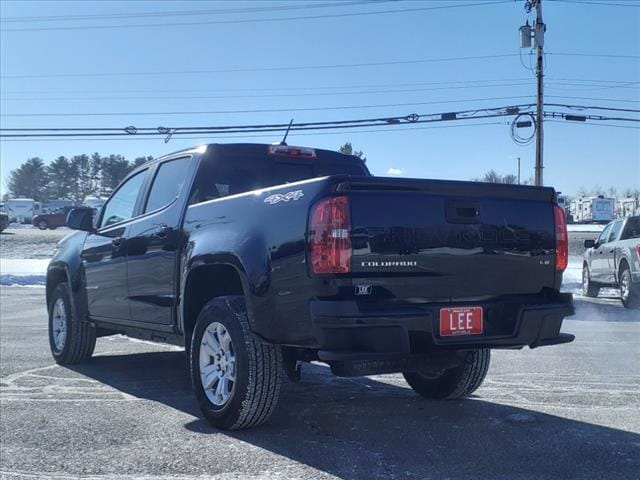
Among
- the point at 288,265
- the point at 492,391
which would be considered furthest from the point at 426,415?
the point at 288,265

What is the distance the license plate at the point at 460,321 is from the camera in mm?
4125

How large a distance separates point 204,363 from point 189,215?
3.68 ft

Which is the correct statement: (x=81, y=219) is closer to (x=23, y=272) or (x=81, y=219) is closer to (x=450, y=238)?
(x=450, y=238)

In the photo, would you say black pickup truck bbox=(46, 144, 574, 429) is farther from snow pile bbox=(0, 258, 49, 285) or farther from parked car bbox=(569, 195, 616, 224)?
parked car bbox=(569, 195, 616, 224)

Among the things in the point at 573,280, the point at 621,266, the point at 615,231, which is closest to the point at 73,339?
the point at 621,266

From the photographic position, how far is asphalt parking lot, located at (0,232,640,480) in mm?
3975

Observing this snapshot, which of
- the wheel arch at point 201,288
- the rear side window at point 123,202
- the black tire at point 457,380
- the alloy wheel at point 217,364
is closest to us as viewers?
the alloy wheel at point 217,364

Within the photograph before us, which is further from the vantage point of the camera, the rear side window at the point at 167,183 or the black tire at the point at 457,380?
the rear side window at the point at 167,183

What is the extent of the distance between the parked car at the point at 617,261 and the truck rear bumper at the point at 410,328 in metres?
9.37

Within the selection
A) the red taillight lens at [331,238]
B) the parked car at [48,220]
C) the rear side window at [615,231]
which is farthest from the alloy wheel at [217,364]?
the parked car at [48,220]

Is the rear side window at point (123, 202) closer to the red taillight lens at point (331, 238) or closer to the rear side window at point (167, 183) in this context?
the rear side window at point (167, 183)

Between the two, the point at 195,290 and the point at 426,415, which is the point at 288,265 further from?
the point at 426,415

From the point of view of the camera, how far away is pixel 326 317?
3.84 m

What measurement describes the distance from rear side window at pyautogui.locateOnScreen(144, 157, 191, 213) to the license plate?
2.56 meters
